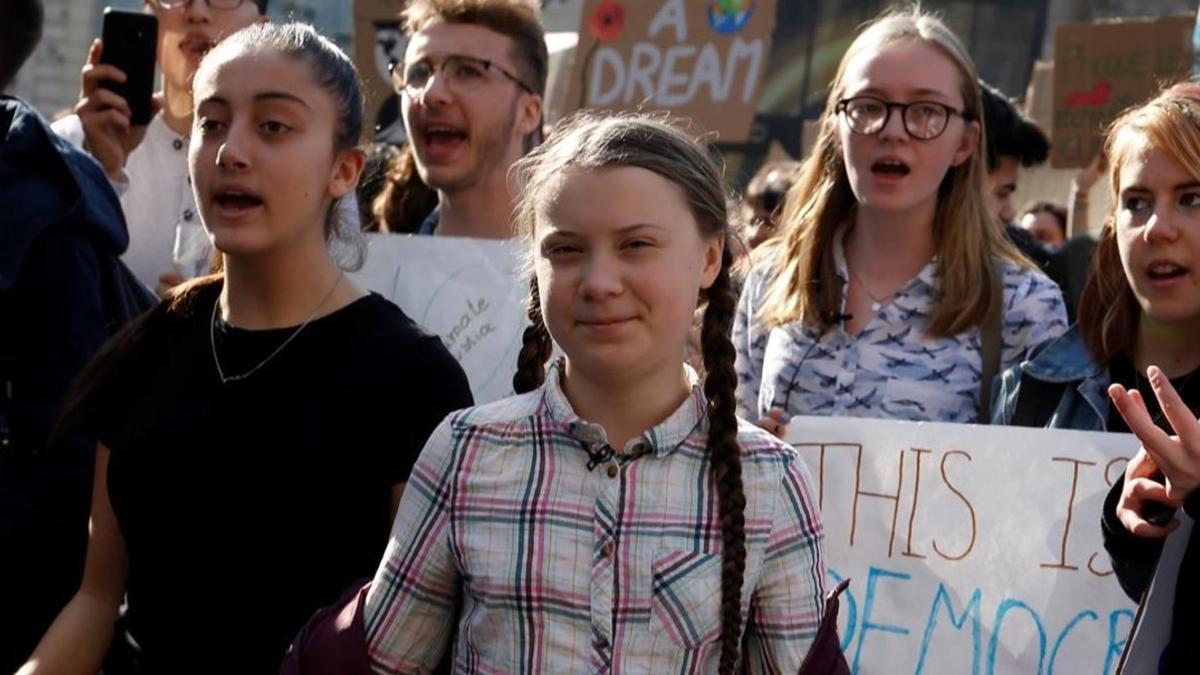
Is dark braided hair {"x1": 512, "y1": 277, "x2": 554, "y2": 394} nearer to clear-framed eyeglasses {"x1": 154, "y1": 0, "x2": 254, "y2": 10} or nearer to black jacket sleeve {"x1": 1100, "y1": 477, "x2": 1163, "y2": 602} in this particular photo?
black jacket sleeve {"x1": 1100, "y1": 477, "x2": 1163, "y2": 602}

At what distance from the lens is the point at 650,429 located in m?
2.58

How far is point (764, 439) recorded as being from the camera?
104 inches

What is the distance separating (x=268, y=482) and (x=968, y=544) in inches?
51.6

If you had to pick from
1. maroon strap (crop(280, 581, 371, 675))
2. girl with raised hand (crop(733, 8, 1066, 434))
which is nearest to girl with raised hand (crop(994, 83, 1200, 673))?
girl with raised hand (crop(733, 8, 1066, 434))

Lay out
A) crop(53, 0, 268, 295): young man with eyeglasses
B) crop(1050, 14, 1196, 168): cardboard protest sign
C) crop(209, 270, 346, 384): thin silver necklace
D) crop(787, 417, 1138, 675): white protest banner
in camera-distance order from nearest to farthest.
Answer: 1. crop(209, 270, 346, 384): thin silver necklace
2. crop(787, 417, 1138, 675): white protest banner
3. crop(53, 0, 268, 295): young man with eyeglasses
4. crop(1050, 14, 1196, 168): cardboard protest sign

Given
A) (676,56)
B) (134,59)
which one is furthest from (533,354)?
(676,56)

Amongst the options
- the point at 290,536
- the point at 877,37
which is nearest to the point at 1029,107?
the point at 877,37

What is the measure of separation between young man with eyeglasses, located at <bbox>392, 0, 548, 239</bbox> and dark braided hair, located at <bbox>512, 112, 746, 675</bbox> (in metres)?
1.47

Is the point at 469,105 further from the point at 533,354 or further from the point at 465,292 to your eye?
the point at 533,354

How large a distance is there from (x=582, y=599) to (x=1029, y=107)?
6683mm

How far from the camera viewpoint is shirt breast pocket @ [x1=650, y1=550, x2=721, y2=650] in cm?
251

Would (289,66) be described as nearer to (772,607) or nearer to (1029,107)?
(772,607)

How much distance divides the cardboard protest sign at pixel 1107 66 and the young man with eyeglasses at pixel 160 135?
3.07m

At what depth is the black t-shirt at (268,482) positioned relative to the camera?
118 inches
